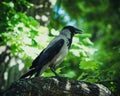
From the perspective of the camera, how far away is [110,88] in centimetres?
527

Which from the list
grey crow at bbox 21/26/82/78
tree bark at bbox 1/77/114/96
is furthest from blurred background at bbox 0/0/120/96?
tree bark at bbox 1/77/114/96

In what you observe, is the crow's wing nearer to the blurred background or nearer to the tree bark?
the blurred background

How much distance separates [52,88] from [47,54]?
2.42 feet

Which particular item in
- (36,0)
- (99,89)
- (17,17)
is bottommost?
(99,89)

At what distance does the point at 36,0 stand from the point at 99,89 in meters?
3.18

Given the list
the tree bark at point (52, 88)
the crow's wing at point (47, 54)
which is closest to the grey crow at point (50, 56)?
the crow's wing at point (47, 54)

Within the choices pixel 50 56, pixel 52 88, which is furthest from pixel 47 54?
pixel 52 88

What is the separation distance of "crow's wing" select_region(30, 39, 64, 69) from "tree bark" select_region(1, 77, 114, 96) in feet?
1.64

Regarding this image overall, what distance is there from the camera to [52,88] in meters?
4.53

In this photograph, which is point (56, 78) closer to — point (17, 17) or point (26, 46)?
point (26, 46)

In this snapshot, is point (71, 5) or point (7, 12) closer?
point (7, 12)

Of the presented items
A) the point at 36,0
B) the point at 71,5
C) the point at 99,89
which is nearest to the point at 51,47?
the point at 99,89

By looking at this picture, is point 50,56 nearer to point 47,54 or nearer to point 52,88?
point 47,54

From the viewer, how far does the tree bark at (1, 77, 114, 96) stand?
14.5 feet
